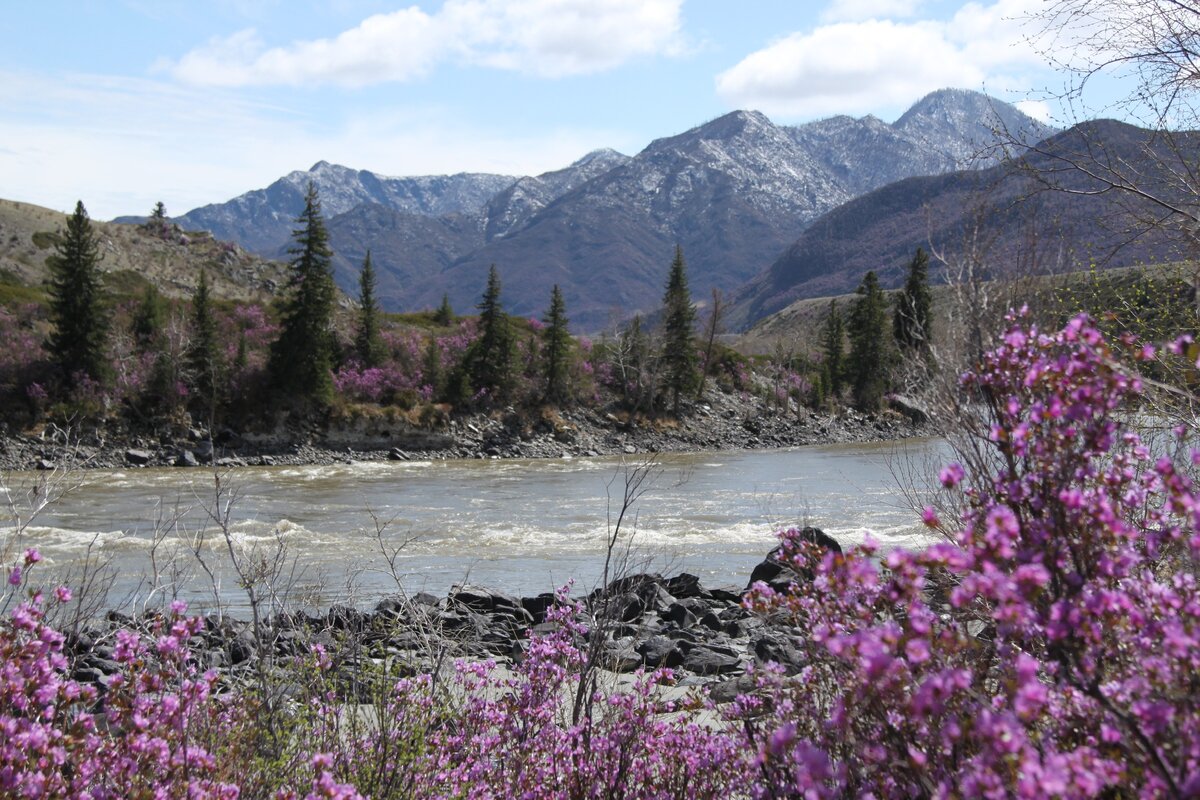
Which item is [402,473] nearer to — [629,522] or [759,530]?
[629,522]

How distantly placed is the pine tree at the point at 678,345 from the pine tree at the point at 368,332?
57.0 feet

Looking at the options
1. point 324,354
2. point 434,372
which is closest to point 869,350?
point 434,372

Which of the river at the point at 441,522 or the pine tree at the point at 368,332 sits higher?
the pine tree at the point at 368,332

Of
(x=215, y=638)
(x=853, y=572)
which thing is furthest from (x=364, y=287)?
(x=853, y=572)

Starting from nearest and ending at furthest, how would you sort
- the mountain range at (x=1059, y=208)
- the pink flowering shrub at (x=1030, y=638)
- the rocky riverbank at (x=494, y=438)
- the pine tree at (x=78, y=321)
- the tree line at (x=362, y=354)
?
1. the pink flowering shrub at (x=1030, y=638)
2. the mountain range at (x=1059, y=208)
3. the rocky riverbank at (x=494, y=438)
4. the pine tree at (x=78, y=321)
5. the tree line at (x=362, y=354)

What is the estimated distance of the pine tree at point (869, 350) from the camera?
6494cm

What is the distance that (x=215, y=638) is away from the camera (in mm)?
10703

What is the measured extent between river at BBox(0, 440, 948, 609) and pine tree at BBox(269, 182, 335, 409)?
729 centimetres

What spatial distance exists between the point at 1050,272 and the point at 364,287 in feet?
150

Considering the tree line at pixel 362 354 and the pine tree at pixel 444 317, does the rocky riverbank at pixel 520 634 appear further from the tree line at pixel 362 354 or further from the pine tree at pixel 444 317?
the pine tree at pixel 444 317

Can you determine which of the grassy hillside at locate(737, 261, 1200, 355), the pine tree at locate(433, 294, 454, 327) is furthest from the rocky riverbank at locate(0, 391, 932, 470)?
the grassy hillside at locate(737, 261, 1200, 355)

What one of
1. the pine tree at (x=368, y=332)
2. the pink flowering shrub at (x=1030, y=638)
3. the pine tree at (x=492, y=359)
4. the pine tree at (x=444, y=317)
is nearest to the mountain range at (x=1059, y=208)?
the pink flowering shrub at (x=1030, y=638)

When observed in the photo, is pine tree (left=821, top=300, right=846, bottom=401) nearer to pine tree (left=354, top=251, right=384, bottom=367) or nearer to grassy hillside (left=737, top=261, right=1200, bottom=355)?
pine tree (left=354, top=251, right=384, bottom=367)

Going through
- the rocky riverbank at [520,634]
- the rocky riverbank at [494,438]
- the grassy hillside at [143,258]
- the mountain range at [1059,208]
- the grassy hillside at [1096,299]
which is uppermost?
the grassy hillside at [143,258]
